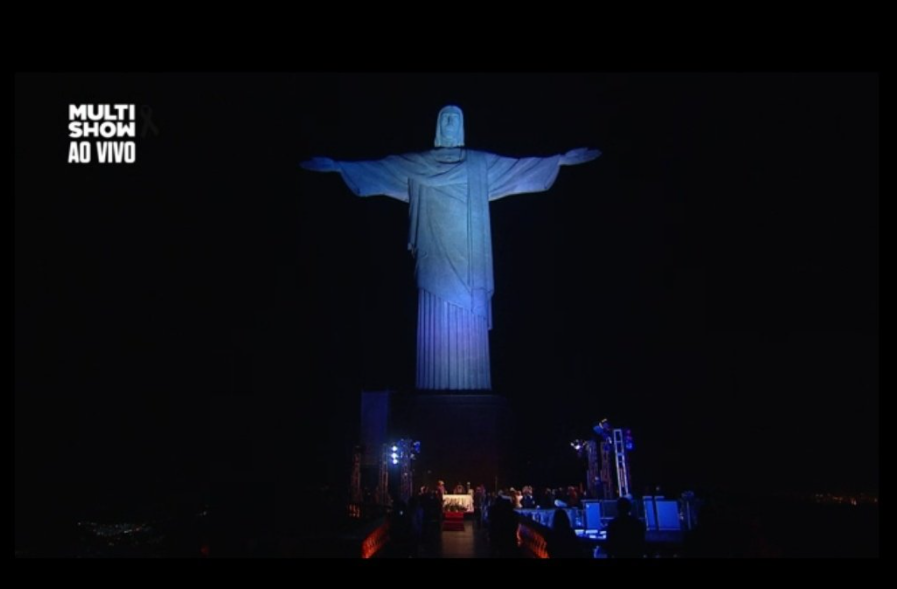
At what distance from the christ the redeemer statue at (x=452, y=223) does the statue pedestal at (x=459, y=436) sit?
70 centimetres

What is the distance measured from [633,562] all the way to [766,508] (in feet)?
16.3

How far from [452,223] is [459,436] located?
404 cm

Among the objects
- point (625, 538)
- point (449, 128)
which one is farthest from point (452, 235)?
point (625, 538)

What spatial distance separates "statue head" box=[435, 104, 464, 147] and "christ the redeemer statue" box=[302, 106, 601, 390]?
2cm

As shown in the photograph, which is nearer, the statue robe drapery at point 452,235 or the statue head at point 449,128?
the statue robe drapery at point 452,235

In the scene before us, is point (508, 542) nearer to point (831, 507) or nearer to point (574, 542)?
point (574, 542)

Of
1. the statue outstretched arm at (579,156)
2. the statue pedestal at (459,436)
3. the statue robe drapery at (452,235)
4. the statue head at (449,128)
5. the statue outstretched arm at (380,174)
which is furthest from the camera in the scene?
the statue head at (449,128)

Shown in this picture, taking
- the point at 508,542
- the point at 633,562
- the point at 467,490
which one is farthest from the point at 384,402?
the point at 633,562

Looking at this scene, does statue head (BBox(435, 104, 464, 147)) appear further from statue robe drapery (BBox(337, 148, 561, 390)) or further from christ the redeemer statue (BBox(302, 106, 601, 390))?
statue robe drapery (BBox(337, 148, 561, 390))

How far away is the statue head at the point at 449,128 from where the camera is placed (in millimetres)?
13625

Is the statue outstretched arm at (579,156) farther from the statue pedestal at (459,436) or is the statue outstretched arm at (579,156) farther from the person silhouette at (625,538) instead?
the person silhouette at (625,538)

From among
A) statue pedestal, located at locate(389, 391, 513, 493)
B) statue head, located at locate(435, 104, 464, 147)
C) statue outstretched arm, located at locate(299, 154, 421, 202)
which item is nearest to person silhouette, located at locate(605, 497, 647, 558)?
statue pedestal, located at locate(389, 391, 513, 493)

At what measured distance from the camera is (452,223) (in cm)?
1328

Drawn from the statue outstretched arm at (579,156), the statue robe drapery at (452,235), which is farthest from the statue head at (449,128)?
the statue outstretched arm at (579,156)
